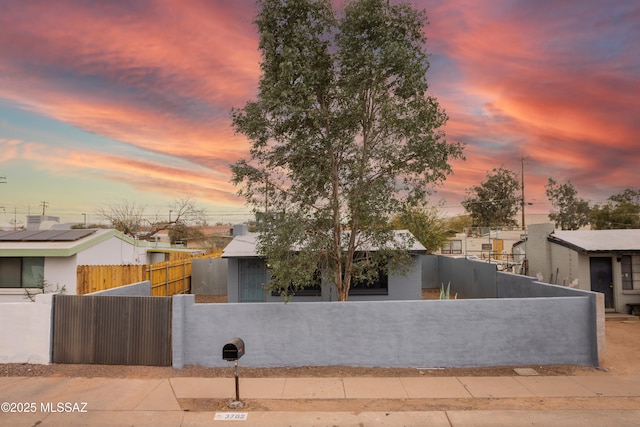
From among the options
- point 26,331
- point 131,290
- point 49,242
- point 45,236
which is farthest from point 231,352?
point 45,236

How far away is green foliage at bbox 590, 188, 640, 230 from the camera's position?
51.3 m

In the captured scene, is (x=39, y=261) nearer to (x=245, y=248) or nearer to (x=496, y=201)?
(x=245, y=248)

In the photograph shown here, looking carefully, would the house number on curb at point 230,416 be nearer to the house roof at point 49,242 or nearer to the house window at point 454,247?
the house roof at point 49,242

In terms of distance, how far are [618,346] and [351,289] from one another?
28.2ft

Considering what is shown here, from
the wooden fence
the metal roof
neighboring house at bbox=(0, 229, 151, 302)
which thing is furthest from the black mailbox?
the metal roof

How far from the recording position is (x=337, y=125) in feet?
37.8

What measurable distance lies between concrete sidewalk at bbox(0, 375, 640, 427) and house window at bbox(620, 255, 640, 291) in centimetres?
909

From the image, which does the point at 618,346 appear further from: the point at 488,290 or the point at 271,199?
the point at 271,199

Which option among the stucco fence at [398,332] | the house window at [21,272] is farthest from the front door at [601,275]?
the house window at [21,272]

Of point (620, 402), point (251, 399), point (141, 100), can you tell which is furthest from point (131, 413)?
point (141, 100)

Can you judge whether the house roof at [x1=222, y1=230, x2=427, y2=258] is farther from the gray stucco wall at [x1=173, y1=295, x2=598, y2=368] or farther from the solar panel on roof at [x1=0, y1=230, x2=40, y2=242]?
the solar panel on roof at [x1=0, y1=230, x2=40, y2=242]

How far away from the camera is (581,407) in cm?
782

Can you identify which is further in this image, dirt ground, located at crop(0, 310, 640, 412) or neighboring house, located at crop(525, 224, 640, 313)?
neighboring house, located at crop(525, 224, 640, 313)

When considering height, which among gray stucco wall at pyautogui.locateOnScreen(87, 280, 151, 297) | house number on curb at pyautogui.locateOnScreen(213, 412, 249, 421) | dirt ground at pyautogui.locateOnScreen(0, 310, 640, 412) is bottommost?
house number on curb at pyautogui.locateOnScreen(213, 412, 249, 421)
